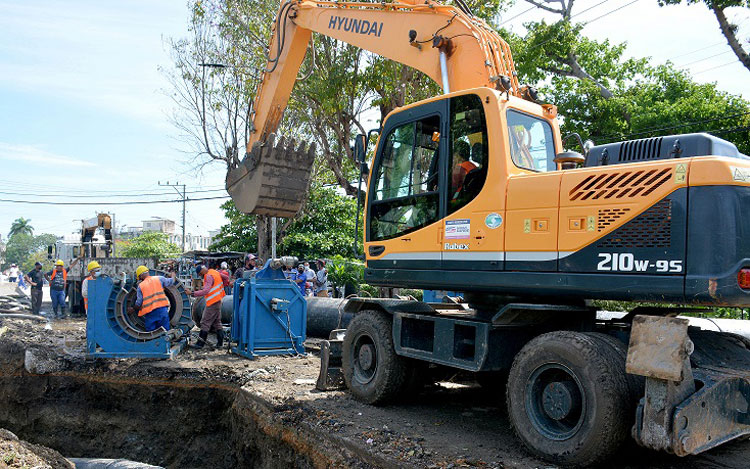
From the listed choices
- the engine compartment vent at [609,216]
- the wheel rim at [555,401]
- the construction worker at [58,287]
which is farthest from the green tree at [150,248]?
the engine compartment vent at [609,216]

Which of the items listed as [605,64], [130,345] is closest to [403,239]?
[130,345]

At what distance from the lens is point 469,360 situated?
17.4 feet

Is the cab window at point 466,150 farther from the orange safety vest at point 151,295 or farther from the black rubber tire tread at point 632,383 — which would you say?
the orange safety vest at point 151,295

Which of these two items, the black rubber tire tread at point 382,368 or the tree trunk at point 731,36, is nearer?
the black rubber tire tread at point 382,368

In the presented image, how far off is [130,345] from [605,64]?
52.3ft

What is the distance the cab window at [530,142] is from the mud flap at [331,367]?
10.6ft

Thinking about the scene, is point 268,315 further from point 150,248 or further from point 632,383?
point 150,248

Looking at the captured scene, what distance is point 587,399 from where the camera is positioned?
13.9ft

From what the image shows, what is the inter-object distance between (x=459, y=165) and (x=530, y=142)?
724 mm

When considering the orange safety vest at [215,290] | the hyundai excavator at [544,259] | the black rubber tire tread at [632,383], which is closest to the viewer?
the hyundai excavator at [544,259]

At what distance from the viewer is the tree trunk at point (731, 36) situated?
1348 cm

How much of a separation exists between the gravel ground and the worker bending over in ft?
2.11

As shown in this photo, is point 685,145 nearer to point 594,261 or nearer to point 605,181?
point 605,181

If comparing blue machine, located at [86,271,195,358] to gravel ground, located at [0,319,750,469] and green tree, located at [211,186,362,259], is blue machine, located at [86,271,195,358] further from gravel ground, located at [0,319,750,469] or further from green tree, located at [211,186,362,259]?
green tree, located at [211,186,362,259]
